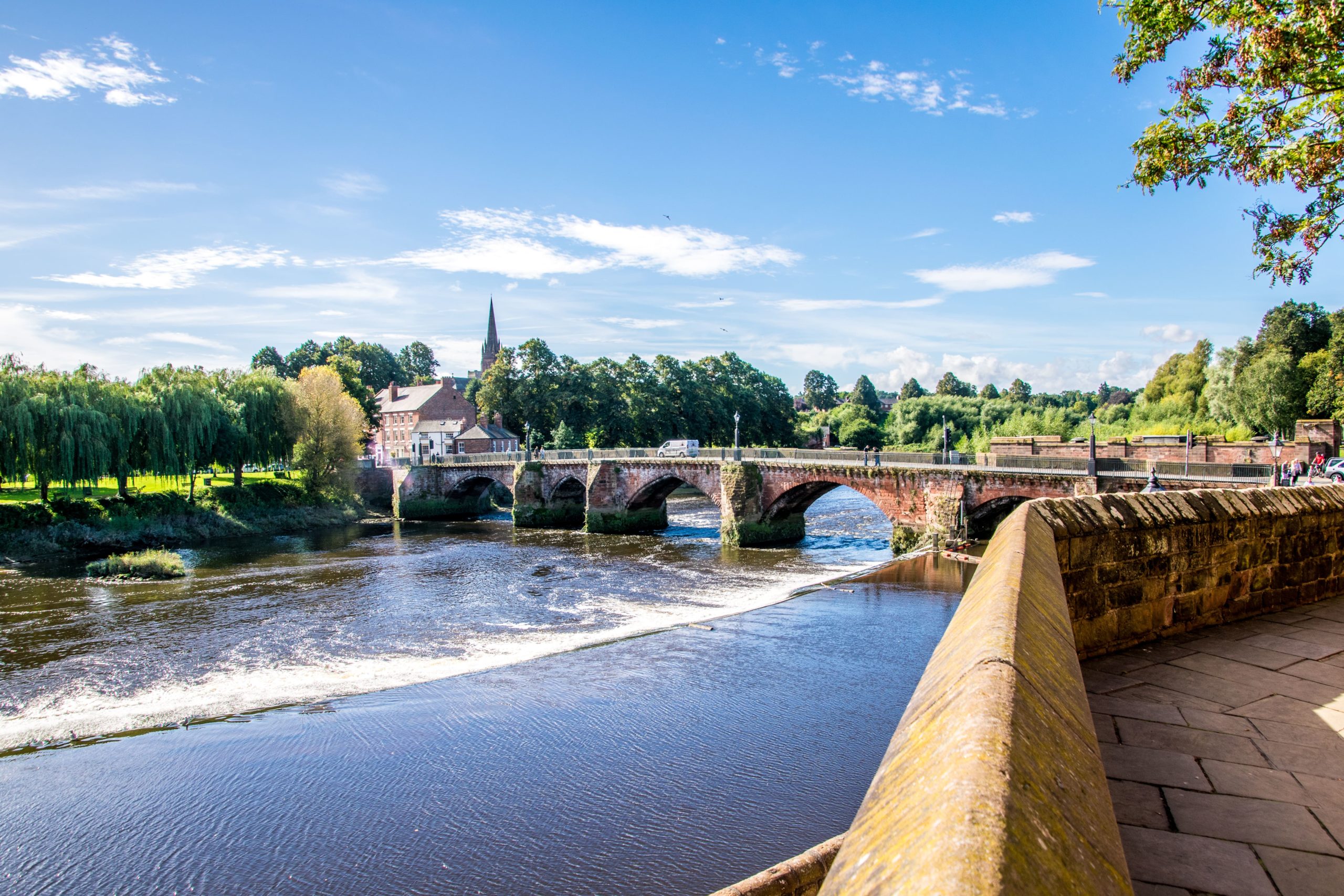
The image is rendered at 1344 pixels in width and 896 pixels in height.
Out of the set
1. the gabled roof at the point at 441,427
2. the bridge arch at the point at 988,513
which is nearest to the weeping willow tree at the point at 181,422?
the gabled roof at the point at 441,427

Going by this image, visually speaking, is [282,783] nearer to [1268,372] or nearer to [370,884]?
[370,884]

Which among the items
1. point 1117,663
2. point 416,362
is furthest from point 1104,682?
point 416,362

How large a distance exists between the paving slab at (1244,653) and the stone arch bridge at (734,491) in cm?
2072

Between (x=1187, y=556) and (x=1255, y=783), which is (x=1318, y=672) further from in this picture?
(x=1255, y=783)

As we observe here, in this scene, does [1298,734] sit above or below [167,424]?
below

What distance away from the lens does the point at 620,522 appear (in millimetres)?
42875

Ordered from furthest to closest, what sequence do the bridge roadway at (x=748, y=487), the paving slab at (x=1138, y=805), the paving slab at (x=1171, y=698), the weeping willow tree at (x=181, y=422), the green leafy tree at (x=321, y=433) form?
1. the green leafy tree at (x=321, y=433)
2. the weeping willow tree at (x=181, y=422)
3. the bridge roadway at (x=748, y=487)
4. the paving slab at (x=1171, y=698)
5. the paving slab at (x=1138, y=805)

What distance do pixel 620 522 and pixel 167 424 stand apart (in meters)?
23.1

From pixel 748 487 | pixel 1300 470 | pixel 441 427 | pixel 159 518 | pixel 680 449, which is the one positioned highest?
pixel 441 427

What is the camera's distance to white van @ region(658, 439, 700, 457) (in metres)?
40.6

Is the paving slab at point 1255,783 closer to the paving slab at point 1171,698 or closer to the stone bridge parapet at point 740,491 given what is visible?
the paving slab at point 1171,698

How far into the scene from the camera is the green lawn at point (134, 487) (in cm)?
3709

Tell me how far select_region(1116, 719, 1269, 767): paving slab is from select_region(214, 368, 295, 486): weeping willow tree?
46462 mm

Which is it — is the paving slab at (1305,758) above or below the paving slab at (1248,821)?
above
